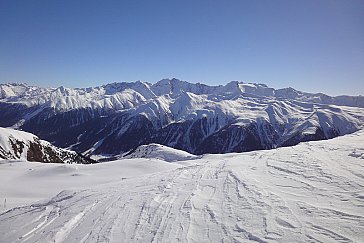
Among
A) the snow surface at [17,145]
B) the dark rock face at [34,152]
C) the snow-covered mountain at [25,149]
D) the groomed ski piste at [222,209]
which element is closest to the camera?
the groomed ski piste at [222,209]

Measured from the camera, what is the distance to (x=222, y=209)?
9.38 m

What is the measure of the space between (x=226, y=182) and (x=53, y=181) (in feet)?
66.7

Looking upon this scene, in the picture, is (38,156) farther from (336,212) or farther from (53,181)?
(336,212)

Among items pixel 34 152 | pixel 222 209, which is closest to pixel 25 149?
pixel 34 152

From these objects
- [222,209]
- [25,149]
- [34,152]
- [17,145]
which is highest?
[17,145]

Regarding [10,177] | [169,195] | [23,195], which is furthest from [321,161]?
[10,177]

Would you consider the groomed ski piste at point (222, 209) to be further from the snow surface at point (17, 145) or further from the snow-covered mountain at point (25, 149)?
the snow-covered mountain at point (25, 149)

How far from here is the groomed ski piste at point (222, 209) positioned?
757 centimetres

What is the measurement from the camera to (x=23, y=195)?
74.0 feet

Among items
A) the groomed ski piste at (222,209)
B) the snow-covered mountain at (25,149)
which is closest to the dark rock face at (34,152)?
the snow-covered mountain at (25,149)

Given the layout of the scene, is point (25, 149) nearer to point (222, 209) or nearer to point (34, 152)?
point (34, 152)

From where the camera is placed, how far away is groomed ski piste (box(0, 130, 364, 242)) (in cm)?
757

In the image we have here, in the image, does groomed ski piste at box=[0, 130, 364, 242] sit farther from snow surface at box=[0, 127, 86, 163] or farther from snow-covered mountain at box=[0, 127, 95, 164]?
snow-covered mountain at box=[0, 127, 95, 164]

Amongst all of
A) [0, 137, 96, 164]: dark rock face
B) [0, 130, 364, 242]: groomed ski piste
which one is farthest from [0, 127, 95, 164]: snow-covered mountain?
[0, 130, 364, 242]: groomed ski piste
